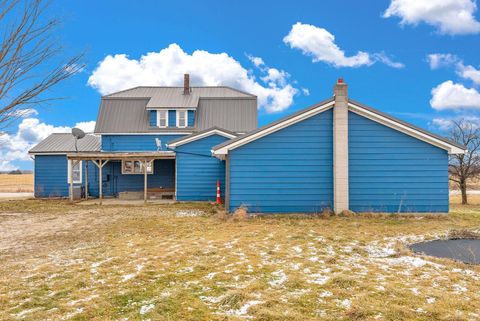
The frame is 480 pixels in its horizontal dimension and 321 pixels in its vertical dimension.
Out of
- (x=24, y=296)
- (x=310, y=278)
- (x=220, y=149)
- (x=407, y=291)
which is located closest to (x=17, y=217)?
(x=220, y=149)

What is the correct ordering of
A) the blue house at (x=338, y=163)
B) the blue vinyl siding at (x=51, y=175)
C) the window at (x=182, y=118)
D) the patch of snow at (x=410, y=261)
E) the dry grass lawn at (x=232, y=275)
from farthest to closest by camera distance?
the blue vinyl siding at (x=51, y=175), the window at (x=182, y=118), the blue house at (x=338, y=163), the patch of snow at (x=410, y=261), the dry grass lawn at (x=232, y=275)

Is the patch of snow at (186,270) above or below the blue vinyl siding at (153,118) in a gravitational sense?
below

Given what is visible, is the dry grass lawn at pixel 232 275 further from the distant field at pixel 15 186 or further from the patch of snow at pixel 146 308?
the distant field at pixel 15 186

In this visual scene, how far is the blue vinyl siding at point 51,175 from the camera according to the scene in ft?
83.5

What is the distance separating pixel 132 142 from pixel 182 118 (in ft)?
12.9

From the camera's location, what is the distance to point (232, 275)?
5762 mm

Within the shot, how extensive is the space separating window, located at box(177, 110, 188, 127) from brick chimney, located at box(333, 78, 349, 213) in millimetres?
14159

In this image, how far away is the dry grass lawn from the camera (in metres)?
4.33

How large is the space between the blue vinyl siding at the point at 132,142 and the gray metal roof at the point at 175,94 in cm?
232

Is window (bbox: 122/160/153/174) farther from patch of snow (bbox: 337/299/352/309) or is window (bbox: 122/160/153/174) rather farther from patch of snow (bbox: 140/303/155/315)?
patch of snow (bbox: 337/299/352/309)

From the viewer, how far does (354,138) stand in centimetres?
1334

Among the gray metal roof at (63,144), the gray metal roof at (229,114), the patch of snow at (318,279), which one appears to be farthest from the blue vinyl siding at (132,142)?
the patch of snow at (318,279)

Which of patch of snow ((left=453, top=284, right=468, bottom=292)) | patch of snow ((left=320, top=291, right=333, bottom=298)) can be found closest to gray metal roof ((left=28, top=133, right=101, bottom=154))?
patch of snow ((left=320, top=291, right=333, bottom=298))

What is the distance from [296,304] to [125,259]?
12.9ft
